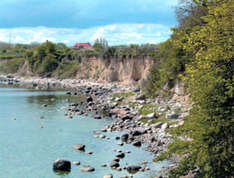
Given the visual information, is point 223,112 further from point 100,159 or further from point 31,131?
point 31,131

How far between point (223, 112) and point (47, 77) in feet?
306

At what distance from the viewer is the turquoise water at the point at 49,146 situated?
20625mm

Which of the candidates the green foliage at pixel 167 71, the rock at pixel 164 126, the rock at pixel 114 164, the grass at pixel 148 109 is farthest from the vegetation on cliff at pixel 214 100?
the green foliage at pixel 167 71

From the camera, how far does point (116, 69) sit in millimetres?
75812

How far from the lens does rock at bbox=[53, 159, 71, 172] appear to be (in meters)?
20.5

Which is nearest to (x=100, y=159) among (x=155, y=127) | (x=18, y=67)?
(x=155, y=127)

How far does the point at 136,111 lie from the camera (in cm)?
3672

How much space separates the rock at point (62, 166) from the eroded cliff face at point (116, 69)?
3865 cm

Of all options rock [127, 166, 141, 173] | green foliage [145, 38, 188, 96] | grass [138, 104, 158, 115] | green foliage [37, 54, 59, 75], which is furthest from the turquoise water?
green foliage [37, 54, 59, 75]

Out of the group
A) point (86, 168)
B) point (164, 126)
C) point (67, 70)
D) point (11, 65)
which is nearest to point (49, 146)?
point (86, 168)

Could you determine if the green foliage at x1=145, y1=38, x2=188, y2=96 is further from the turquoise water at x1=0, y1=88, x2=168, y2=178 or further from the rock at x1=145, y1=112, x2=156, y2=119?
the turquoise water at x1=0, y1=88, x2=168, y2=178

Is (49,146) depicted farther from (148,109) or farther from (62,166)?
(148,109)

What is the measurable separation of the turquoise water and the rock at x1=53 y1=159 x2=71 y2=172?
0.30 m

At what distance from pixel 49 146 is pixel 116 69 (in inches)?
1987
